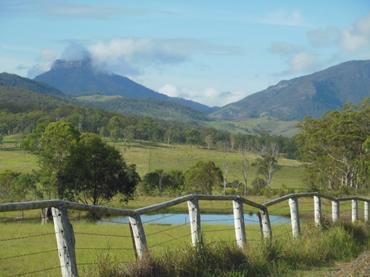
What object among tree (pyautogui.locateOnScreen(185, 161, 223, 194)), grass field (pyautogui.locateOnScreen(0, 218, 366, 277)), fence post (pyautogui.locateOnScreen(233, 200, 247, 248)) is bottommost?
tree (pyautogui.locateOnScreen(185, 161, 223, 194))

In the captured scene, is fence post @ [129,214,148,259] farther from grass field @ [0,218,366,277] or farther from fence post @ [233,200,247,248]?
fence post @ [233,200,247,248]

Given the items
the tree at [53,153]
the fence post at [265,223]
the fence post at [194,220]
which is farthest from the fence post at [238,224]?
the tree at [53,153]

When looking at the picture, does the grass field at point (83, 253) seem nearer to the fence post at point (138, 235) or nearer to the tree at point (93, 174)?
the fence post at point (138, 235)

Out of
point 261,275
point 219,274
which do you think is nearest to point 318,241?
point 261,275

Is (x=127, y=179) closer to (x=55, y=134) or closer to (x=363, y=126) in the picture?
(x=55, y=134)

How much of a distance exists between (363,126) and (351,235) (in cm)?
8168

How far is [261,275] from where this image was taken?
37.2 ft

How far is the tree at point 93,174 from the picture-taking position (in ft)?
196

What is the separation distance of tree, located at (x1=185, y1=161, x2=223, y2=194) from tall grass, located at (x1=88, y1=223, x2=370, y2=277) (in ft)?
310

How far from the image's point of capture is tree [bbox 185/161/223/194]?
366 ft

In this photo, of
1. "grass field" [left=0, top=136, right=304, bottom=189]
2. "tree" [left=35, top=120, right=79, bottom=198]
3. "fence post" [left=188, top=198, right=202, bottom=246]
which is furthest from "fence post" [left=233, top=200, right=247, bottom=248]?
"grass field" [left=0, top=136, right=304, bottom=189]

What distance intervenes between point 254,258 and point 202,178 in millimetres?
100446

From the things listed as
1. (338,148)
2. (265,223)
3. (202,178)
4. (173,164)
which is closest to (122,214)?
(265,223)

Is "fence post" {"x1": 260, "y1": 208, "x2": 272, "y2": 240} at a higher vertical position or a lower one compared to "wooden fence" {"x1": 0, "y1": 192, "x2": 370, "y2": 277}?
lower
